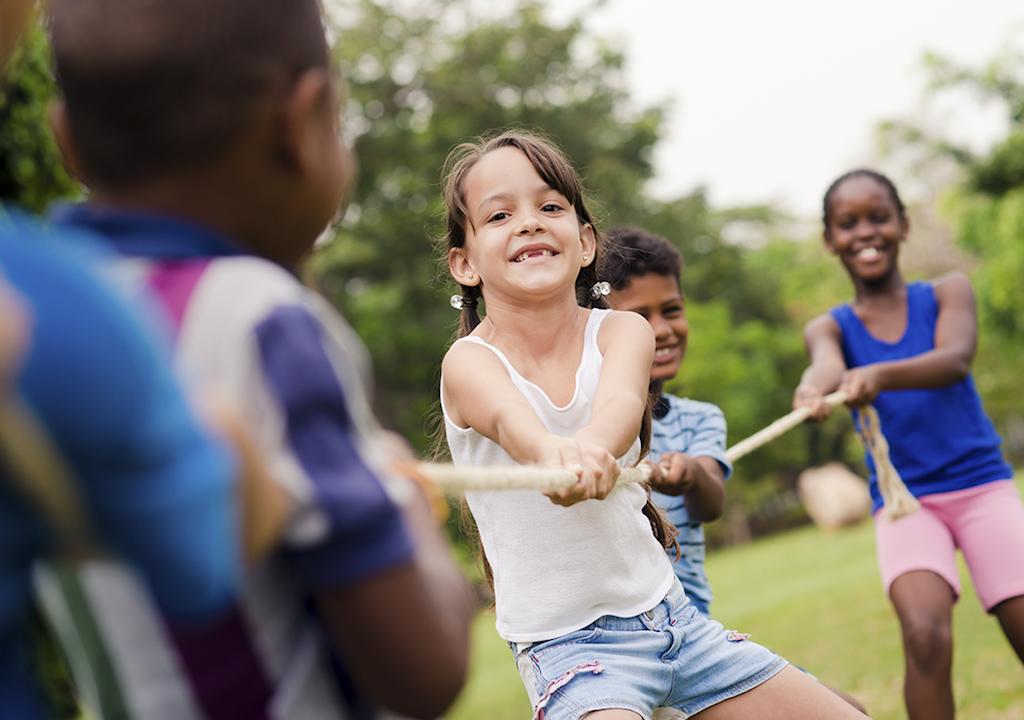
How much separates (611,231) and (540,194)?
1.22 m

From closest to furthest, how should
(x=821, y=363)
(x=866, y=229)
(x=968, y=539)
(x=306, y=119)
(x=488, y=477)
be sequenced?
1. (x=306, y=119)
2. (x=488, y=477)
3. (x=968, y=539)
4. (x=821, y=363)
5. (x=866, y=229)

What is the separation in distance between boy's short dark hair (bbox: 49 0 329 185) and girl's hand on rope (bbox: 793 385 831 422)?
123 inches

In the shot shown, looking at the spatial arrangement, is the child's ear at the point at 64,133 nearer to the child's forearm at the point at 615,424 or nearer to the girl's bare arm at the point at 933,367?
the child's forearm at the point at 615,424

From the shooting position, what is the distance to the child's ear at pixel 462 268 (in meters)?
A: 3.12

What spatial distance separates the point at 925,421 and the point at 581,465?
8.33ft

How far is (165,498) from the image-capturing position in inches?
39.3

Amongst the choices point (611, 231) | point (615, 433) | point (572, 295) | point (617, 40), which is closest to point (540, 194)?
point (572, 295)

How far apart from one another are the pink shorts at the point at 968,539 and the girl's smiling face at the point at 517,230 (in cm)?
181

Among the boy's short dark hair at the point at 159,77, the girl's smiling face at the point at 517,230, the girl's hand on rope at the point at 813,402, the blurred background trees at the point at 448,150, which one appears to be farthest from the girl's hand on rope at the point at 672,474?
the blurred background trees at the point at 448,150

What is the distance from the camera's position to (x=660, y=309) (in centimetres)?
407

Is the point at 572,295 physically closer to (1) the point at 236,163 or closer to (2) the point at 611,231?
(2) the point at 611,231

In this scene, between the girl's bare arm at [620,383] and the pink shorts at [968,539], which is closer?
the girl's bare arm at [620,383]

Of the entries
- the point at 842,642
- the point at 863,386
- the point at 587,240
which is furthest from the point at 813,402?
the point at 842,642

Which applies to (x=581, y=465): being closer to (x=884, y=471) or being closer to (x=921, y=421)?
(x=884, y=471)
